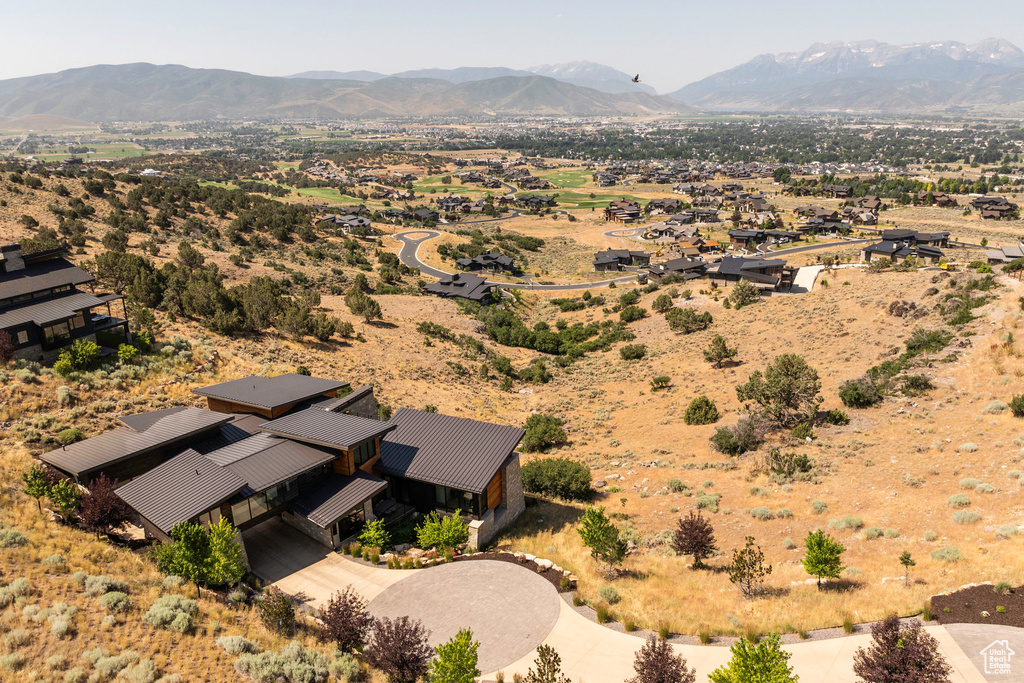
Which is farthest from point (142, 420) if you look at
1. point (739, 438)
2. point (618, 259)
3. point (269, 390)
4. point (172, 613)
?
point (618, 259)

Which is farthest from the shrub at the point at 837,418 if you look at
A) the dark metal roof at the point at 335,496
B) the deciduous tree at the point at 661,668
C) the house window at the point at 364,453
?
the house window at the point at 364,453

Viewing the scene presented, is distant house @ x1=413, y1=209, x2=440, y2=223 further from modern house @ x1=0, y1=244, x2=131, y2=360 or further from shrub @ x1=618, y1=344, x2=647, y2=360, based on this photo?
modern house @ x1=0, y1=244, x2=131, y2=360

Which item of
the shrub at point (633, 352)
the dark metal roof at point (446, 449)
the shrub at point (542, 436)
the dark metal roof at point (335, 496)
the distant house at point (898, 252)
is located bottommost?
the shrub at point (542, 436)

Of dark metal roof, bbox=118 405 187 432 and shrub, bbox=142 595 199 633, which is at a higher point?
dark metal roof, bbox=118 405 187 432

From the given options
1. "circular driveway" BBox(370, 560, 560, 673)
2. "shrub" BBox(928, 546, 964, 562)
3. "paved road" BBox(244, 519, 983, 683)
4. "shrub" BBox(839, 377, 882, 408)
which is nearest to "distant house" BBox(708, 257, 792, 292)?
"shrub" BBox(839, 377, 882, 408)

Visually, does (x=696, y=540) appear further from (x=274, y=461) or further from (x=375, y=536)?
(x=274, y=461)

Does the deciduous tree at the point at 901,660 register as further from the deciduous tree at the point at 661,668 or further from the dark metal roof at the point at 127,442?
the dark metal roof at the point at 127,442
